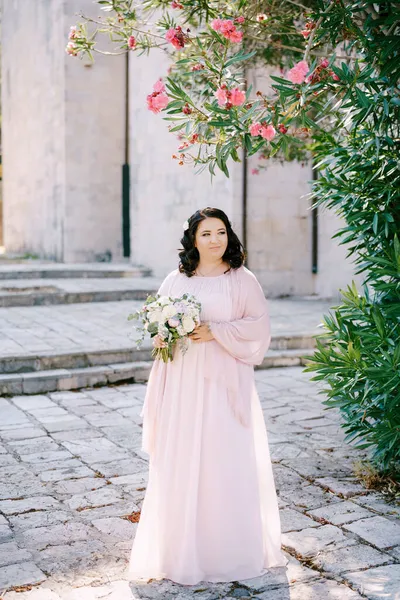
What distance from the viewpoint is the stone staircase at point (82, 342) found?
27.0ft

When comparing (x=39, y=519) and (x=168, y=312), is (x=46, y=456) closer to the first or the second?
(x=39, y=519)

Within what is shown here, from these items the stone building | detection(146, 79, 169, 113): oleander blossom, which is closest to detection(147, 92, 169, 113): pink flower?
detection(146, 79, 169, 113): oleander blossom

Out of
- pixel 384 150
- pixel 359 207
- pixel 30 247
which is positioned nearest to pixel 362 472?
pixel 359 207

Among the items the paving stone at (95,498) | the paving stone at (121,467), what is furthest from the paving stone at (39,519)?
the paving stone at (121,467)

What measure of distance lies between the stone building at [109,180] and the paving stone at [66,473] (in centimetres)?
790

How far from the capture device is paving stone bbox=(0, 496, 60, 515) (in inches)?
189

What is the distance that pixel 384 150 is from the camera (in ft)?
16.5

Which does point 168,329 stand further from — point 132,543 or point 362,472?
point 362,472

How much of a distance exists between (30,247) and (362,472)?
16012 mm

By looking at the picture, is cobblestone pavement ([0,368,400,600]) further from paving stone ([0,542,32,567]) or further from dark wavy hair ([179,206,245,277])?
→ dark wavy hair ([179,206,245,277])

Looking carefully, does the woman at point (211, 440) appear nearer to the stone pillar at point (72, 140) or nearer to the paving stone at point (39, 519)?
the paving stone at point (39, 519)

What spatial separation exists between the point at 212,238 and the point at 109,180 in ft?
46.5

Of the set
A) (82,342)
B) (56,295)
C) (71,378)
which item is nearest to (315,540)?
(71,378)

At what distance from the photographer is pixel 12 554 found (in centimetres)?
417
